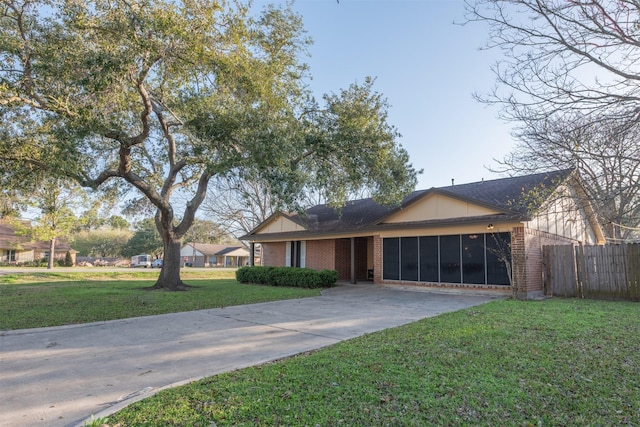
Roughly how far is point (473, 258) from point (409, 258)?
A: 2738 millimetres

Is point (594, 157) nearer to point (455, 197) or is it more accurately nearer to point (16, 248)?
point (455, 197)

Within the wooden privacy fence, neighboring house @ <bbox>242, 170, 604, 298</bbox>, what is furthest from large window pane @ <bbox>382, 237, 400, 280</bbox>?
the wooden privacy fence

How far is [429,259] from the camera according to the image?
14898 mm

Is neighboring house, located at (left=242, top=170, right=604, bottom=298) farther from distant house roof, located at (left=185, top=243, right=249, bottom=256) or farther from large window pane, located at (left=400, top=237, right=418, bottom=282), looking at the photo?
distant house roof, located at (left=185, top=243, right=249, bottom=256)

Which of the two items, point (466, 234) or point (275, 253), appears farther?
point (275, 253)

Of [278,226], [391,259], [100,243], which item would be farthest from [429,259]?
[100,243]

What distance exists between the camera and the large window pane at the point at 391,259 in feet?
52.9

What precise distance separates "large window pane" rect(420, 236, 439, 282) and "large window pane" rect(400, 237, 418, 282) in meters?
0.29

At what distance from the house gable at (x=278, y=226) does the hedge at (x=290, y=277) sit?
11.0 ft

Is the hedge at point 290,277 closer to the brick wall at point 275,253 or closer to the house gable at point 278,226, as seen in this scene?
the house gable at point 278,226

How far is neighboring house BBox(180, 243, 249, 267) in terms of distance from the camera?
62844 mm

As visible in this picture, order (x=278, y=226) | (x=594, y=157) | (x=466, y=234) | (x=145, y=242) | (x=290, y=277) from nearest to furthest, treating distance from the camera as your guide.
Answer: (x=594, y=157) < (x=466, y=234) < (x=290, y=277) < (x=278, y=226) < (x=145, y=242)

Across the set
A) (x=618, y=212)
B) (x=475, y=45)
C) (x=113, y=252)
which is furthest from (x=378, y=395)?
(x=113, y=252)

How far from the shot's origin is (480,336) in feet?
21.2
